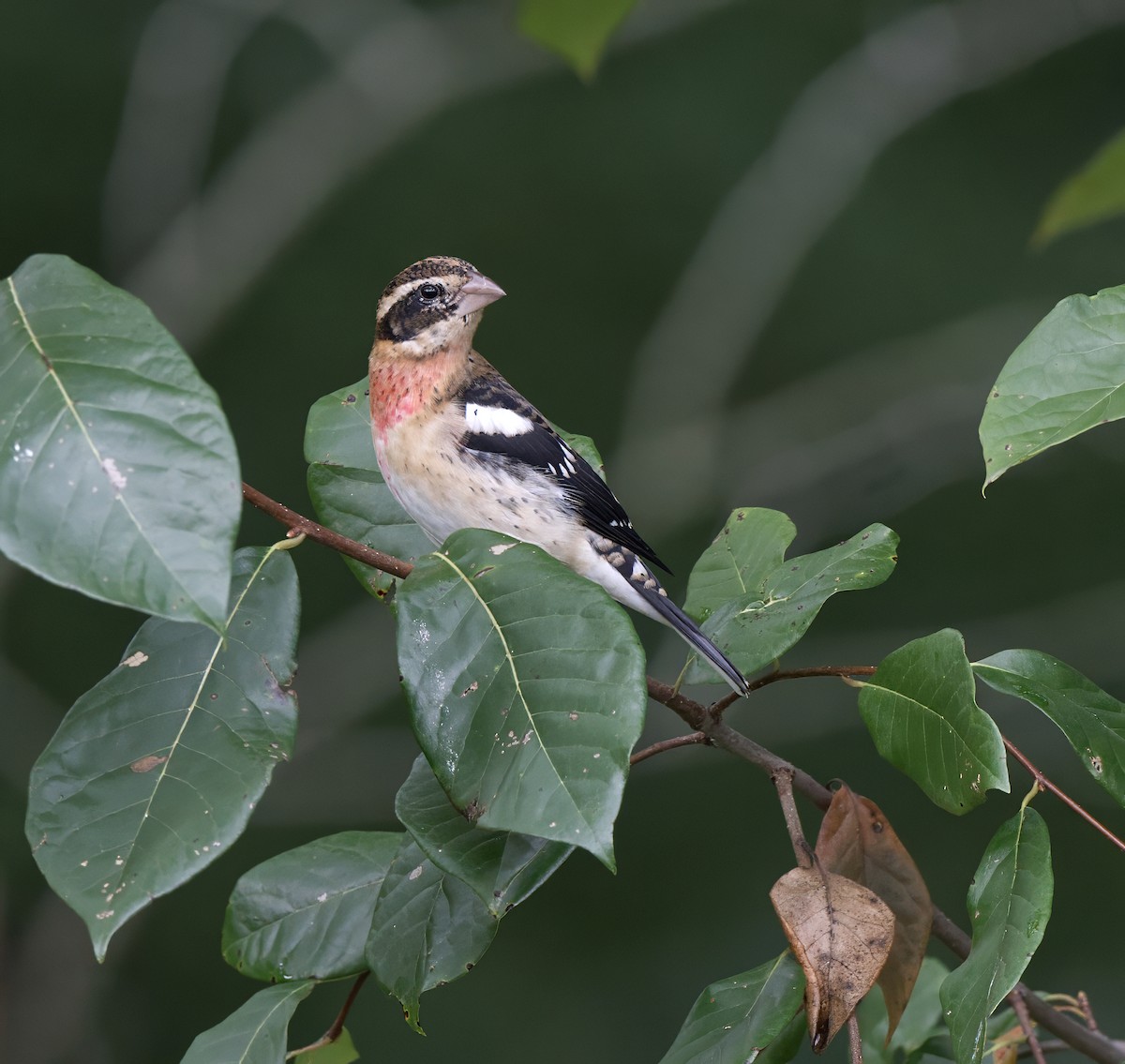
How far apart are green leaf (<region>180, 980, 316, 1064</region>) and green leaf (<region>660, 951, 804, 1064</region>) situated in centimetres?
42

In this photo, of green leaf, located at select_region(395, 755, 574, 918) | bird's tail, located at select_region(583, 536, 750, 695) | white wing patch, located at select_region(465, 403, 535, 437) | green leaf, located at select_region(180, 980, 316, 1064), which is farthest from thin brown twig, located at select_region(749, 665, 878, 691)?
white wing patch, located at select_region(465, 403, 535, 437)

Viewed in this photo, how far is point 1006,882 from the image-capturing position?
4.09 feet

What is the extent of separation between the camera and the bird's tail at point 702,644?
151 centimetres

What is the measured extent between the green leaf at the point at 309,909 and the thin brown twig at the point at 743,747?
1.51 feet

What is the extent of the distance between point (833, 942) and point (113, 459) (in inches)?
32.2

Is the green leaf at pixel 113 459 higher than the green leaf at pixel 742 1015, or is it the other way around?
the green leaf at pixel 113 459

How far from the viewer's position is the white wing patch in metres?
2.18

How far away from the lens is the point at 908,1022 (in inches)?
74.4

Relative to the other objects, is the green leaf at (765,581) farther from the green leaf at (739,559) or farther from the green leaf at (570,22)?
the green leaf at (570,22)

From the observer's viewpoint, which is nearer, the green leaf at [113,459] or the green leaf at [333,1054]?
the green leaf at [113,459]

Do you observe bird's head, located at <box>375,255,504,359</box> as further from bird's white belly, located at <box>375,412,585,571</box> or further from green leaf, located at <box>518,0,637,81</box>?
green leaf, located at <box>518,0,637,81</box>

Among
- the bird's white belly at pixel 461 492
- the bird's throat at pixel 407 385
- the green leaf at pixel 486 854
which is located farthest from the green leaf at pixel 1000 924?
the bird's throat at pixel 407 385

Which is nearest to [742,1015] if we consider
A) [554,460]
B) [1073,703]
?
[1073,703]

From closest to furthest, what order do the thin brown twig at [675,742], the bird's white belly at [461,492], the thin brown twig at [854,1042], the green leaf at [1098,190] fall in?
the thin brown twig at [854,1042] < the thin brown twig at [675,742] < the green leaf at [1098,190] < the bird's white belly at [461,492]
